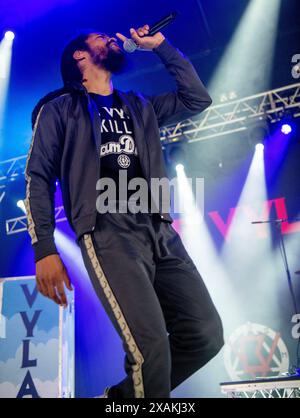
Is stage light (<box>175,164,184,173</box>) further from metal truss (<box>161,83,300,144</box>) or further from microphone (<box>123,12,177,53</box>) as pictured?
microphone (<box>123,12,177,53</box>)

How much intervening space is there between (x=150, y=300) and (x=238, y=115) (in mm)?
4915

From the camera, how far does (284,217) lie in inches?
231

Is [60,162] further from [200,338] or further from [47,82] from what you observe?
[47,82]

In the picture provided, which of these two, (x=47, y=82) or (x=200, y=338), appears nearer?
(x=200, y=338)

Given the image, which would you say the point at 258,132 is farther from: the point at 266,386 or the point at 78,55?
the point at 78,55

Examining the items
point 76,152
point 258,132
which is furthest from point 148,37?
point 258,132

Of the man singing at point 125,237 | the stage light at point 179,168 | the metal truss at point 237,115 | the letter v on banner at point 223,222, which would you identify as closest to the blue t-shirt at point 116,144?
the man singing at point 125,237

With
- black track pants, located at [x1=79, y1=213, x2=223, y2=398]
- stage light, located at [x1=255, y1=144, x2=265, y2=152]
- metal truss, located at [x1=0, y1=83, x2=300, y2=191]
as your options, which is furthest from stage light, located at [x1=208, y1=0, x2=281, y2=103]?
black track pants, located at [x1=79, y1=213, x2=223, y2=398]

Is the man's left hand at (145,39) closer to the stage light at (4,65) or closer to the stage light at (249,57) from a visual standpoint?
the stage light at (249,57)

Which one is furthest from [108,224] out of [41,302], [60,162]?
[41,302]

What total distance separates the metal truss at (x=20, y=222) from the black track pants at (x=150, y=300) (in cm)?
508

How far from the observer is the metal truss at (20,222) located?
265 inches

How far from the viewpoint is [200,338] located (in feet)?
5.46
